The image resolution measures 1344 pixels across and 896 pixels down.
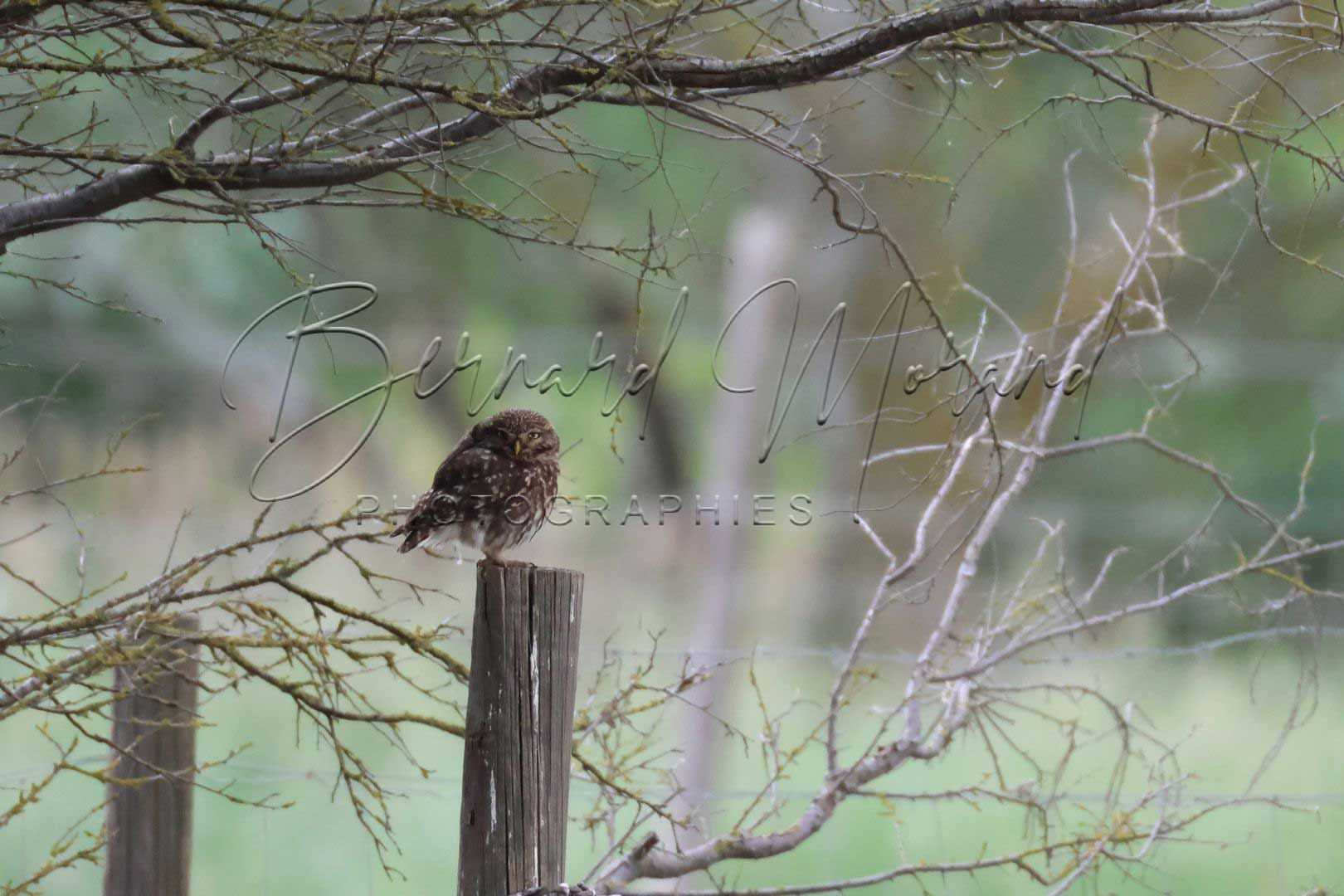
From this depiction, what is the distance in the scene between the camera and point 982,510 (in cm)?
239

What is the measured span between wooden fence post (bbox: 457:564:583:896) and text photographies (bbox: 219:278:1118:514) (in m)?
0.39

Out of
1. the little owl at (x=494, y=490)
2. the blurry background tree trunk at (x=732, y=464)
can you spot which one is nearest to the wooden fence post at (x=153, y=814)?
the little owl at (x=494, y=490)

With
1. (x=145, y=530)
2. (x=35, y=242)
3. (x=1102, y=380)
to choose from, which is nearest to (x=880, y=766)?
(x=1102, y=380)

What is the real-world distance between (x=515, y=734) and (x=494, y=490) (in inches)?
21.5

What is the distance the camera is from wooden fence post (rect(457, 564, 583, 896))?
4.71 feet

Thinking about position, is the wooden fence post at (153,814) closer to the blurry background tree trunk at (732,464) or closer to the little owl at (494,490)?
the little owl at (494,490)

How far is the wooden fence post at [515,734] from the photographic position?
1.44 meters

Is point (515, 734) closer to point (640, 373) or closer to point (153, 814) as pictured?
point (153, 814)

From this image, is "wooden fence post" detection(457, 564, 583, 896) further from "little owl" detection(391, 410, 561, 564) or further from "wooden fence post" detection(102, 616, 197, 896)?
"wooden fence post" detection(102, 616, 197, 896)

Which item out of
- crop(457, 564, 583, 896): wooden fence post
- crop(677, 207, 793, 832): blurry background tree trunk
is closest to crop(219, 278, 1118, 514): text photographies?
crop(677, 207, 793, 832): blurry background tree trunk

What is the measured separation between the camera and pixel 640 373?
3.44 metres

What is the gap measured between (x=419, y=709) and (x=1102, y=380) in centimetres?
325

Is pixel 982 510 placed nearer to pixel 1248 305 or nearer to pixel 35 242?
pixel 1248 305

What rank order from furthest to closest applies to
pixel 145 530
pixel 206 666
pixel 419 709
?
pixel 419 709, pixel 145 530, pixel 206 666
